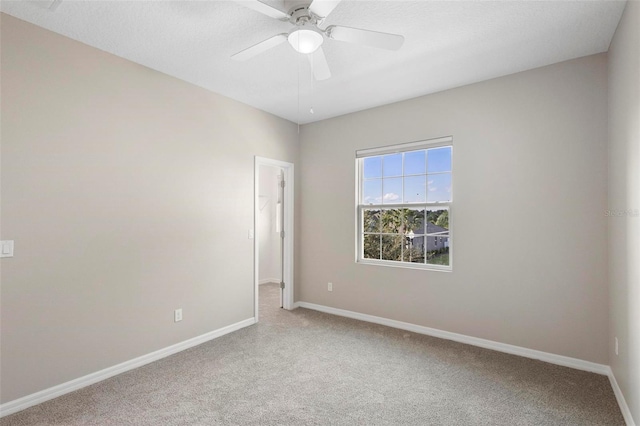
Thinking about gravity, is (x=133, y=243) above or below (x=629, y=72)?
below

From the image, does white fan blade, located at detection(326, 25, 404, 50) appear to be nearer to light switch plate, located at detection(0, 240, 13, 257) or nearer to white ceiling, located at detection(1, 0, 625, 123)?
white ceiling, located at detection(1, 0, 625, 123)

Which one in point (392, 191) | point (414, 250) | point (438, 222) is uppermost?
point (392, 191)

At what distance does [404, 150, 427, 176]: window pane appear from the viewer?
383cm

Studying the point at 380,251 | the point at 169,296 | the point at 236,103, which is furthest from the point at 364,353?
the point at 236,103

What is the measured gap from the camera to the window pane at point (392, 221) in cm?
402

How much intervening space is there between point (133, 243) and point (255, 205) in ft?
5.07

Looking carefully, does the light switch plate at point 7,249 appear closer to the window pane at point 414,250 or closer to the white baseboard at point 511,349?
the white baseboard at point 511,349

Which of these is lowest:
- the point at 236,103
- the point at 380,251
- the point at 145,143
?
the point at 380,251

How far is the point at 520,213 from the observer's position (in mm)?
3109

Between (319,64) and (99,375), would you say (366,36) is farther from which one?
(99,375)

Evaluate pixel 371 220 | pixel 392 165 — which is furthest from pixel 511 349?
pixel 392 165

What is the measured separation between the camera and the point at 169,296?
10.5 ft

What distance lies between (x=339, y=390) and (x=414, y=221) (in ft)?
6.97

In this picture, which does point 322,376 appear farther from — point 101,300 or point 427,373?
point 101,300
